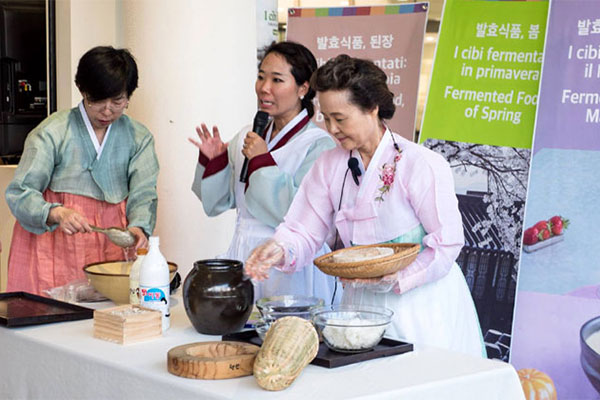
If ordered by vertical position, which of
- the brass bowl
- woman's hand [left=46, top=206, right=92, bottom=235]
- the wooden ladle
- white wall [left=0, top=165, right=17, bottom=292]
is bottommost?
white wall [left=0, top=165, right=17, bottom=292]

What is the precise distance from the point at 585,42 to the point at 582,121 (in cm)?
31

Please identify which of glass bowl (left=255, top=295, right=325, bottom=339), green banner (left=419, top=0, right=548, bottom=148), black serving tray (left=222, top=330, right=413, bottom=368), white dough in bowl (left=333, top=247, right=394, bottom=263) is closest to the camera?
black serving tray (left=222, top=330, right=413, bottom=368)

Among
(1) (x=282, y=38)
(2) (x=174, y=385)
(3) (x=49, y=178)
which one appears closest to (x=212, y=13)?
(1) (x=282, y=38)

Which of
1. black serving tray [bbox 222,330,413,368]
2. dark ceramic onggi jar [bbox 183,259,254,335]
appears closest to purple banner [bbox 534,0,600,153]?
black serving tray [bbox 222,330,413,368]

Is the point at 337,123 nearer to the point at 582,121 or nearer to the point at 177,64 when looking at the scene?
the point at 582,121

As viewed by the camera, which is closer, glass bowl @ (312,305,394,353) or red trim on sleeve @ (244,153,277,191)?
glass bowl @ (312,305,394,353)

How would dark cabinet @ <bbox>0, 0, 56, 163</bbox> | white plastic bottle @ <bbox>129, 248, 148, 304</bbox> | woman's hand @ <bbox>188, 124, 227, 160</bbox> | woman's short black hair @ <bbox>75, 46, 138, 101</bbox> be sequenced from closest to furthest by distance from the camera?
white plastic bottle @ <bbox>129, 248, 148, 304</bbox>, woman's short black hair @ <bbox>75, 46, 138, 101</bbox>, woman's hand @ <bbox>188, 124, 227, 160</bbox>, dark cabinet @ <bbox>0, 0, 56, 163</bbox>

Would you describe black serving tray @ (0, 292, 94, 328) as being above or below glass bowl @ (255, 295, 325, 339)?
below

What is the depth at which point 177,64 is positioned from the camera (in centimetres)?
376

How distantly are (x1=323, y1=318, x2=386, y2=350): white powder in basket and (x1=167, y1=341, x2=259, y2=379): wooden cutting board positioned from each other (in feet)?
0.57

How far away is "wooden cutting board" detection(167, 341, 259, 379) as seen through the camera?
5.58ft

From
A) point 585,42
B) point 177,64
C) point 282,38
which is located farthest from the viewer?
point 282,38

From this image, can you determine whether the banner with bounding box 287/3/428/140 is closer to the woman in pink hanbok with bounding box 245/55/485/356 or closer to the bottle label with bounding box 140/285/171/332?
the woman in pink hanbok with bounding box 245/55/485/356

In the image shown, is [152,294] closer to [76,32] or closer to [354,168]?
[354,168]
